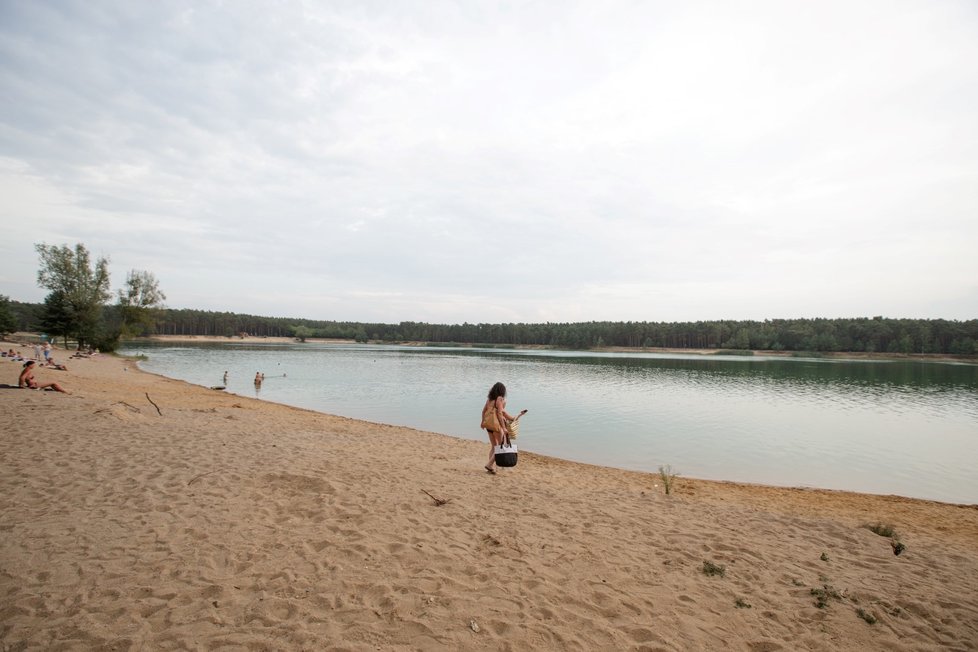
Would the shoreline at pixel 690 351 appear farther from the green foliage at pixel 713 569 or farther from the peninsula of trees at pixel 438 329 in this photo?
the green foliage at pixel 713 569

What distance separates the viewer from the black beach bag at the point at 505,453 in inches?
368

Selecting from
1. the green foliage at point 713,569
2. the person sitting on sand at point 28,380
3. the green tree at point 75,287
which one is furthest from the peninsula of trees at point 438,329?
the green foliage at point 713,569

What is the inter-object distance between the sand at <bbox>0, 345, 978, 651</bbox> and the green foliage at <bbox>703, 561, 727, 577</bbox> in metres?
0.11

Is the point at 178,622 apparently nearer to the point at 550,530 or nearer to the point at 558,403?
the point at 550,530

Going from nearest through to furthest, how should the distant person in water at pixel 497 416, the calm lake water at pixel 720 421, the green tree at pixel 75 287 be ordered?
the distant person in water at pixel 497 416, the calm lake water at pixel 720 421, the green tree at pixel 75 287

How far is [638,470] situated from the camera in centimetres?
1350

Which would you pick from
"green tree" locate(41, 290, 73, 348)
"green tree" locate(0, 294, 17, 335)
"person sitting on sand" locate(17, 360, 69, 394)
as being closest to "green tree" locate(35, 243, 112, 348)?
"green tree" locate(41, 290, 73, 348)

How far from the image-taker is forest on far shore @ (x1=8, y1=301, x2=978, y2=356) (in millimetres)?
92875

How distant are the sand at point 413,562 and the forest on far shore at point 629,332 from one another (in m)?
62.5

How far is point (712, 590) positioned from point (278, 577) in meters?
4.55

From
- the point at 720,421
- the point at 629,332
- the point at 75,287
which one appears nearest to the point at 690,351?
the point at 629,332

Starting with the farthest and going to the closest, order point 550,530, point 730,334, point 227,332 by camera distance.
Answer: point 227,332 → point 730,334 → point 550,530

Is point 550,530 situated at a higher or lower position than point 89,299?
lower

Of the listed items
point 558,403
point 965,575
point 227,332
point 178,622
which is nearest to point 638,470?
point 965,575
